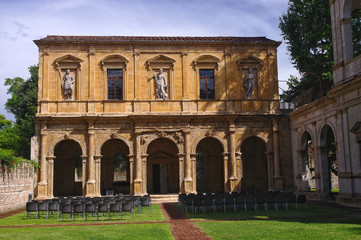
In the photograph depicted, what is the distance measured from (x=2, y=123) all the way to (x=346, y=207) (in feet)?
109

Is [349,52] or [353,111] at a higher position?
[349,52]

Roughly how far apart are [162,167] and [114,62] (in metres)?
9.06

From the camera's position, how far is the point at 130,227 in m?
14.1

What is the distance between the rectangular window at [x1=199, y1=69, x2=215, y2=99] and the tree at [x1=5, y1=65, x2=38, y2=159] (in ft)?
60.1

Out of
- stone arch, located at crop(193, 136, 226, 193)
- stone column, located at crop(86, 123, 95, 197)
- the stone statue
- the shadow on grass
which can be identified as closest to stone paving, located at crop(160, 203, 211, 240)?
the shadow on grass

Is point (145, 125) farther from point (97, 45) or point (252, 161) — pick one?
point (252, 161)

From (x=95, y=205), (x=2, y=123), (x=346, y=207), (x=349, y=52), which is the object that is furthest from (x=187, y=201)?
(x=2, y=123)

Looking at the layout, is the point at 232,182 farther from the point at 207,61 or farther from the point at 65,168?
the point at 65,168

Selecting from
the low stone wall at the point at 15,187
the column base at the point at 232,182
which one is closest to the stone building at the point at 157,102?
the column base at the point at 232,182

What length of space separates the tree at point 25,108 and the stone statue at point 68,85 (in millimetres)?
12401

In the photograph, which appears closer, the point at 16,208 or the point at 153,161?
the point at 16,208

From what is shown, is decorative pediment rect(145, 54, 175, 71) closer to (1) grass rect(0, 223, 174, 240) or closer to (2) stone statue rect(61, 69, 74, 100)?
(2) stone statue rect(61, 69, 74, 100)

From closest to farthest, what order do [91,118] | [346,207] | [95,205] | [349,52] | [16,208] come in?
[95,205] < [346,207] < [349,52] < [16,208] < [91,118]

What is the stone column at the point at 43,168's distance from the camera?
2667cm
